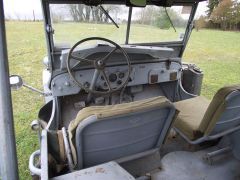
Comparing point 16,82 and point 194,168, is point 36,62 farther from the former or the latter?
point 194,168

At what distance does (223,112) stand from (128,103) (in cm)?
84

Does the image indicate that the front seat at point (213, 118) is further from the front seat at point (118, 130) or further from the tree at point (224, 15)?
the tree at point (224, 15)

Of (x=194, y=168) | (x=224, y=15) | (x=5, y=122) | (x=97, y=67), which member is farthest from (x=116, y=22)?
(x=224, y=15)

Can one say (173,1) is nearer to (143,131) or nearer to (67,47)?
(67,47)

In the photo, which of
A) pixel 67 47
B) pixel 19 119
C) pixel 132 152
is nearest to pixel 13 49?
pixel 19 119

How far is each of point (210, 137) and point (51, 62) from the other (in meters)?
1.68

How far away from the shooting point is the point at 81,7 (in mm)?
2430

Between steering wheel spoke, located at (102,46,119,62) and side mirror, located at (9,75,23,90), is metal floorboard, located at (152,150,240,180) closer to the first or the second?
steering wheel spoke, located at (102,46,119,62)

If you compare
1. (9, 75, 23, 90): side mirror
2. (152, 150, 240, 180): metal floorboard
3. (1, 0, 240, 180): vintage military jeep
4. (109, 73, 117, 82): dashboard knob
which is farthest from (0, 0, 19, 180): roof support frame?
(109, 73, 117, 82): dashboard knob

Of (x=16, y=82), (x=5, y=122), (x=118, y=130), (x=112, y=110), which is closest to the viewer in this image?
(x=5, y=122)

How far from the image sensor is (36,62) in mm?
6609

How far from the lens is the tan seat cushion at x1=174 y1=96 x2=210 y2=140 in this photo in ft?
7.33

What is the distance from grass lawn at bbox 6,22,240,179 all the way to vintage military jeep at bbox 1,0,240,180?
14 cm

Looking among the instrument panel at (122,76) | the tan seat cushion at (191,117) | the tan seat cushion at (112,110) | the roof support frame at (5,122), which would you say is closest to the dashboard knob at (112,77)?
the instrument panel at (122,76)
